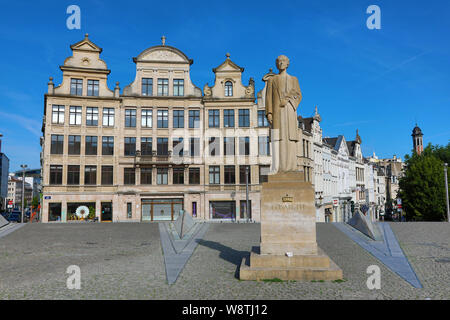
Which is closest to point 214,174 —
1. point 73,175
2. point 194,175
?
point 194,175

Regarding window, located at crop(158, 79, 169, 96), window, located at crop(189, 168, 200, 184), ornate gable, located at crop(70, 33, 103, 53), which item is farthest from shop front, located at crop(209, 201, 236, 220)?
ornate gable, located at crop(70, 33, 103, 53)

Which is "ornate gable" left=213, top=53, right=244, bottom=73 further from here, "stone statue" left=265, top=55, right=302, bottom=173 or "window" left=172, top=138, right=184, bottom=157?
"stone statue" left=265, top=55, right=302, bottom=173

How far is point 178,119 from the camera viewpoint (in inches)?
1531

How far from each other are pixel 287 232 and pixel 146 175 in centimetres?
2998

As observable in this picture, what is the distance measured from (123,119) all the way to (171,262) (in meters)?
28.7

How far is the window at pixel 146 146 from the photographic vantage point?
3819 cm

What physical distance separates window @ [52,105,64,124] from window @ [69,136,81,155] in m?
2.01

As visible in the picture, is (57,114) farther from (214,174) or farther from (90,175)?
(214,174)

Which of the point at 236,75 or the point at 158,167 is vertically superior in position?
the point at 236,75

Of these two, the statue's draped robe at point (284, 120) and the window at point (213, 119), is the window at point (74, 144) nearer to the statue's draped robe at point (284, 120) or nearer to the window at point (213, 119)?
the window at point (213, 119)

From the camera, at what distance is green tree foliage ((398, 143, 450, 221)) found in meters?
46.1
